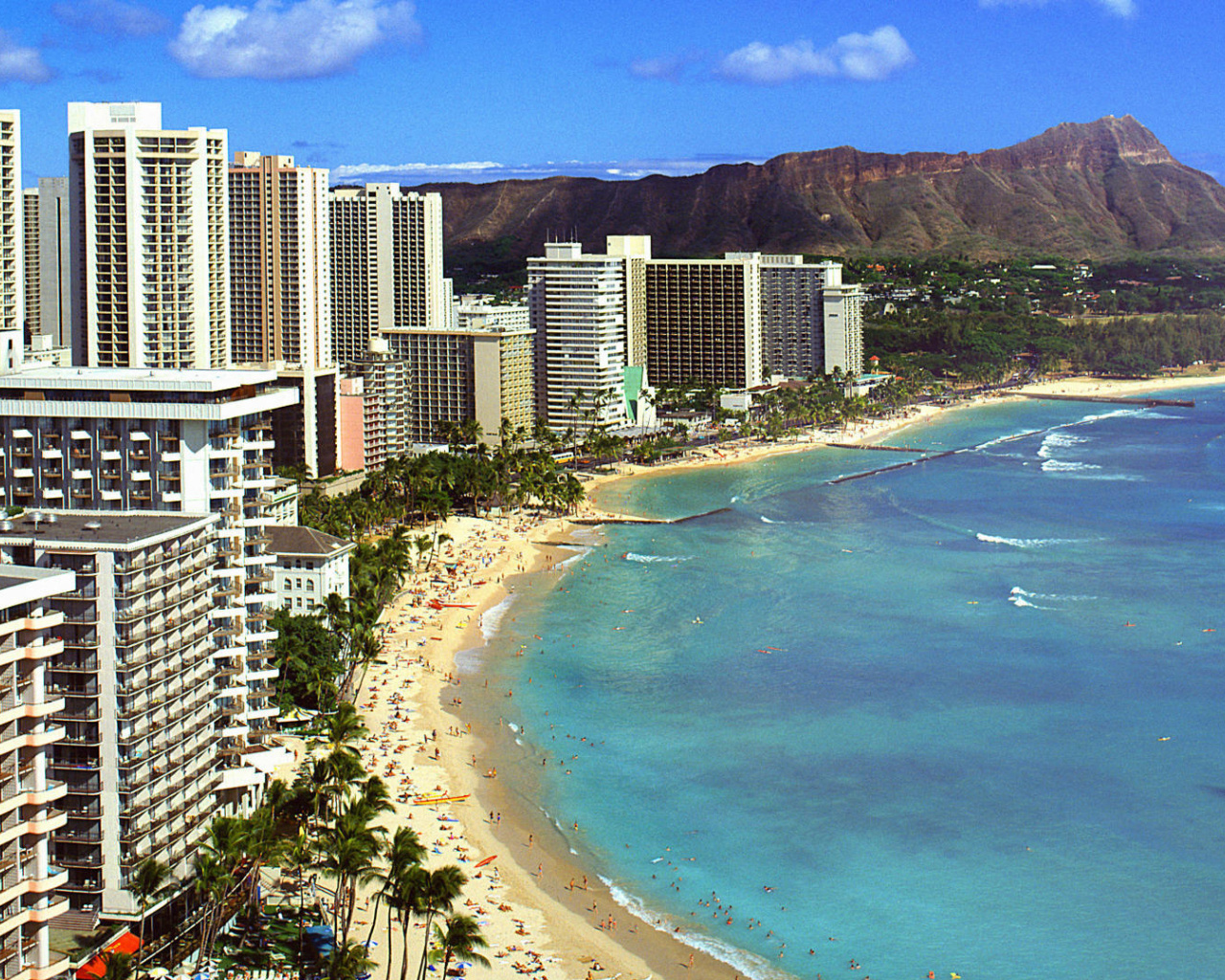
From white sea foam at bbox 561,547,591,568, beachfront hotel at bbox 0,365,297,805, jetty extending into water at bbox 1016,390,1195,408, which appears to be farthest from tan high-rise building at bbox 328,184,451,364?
A: beachfront hotel at bbox 0,365,297,805

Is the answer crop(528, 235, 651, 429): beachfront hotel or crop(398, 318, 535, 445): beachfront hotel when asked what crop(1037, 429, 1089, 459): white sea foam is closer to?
crop(528, 235, 651, 429): beachfront hotel

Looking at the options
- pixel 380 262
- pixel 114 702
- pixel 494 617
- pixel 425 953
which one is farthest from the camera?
pixel 380 262

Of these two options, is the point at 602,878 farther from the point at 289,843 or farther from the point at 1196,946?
the point at 1196,946

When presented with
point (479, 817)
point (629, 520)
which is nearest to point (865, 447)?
point (629, 520)

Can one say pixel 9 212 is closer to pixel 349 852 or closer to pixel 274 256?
pixel 274 256

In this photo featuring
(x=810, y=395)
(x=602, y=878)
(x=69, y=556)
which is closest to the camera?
(x=69, y=556)

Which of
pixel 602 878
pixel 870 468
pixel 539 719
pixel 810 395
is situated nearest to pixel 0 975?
pixel 602 878
